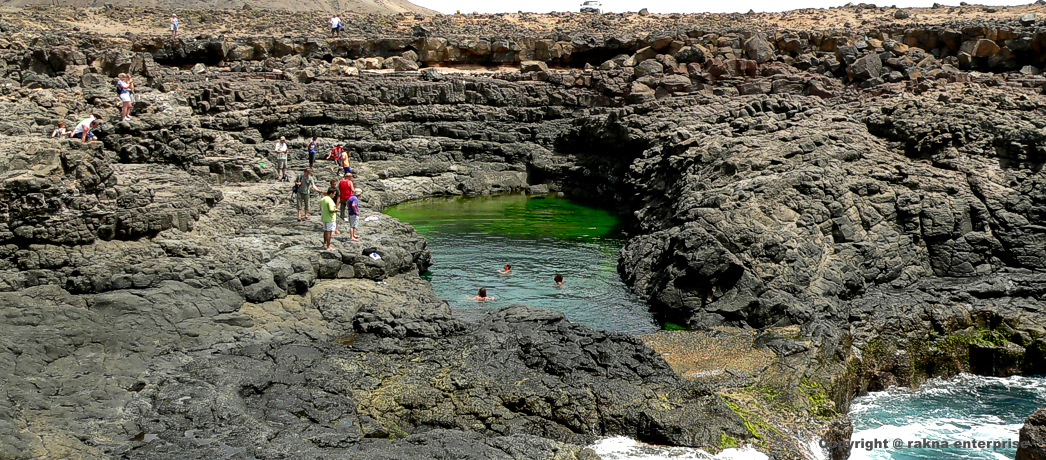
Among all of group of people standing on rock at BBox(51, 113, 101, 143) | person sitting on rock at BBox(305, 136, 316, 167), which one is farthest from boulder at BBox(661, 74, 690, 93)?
group of people standing on rock at BBox(51, 113, 101, 143)

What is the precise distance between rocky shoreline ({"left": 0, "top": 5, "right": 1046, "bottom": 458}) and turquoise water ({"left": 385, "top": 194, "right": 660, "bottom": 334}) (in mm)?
903

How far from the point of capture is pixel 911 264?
2234cm

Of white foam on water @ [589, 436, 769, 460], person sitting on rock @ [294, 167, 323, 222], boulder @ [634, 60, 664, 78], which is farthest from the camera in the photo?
boulder @ [634, 60, 664, 78]

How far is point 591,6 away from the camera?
59812mm

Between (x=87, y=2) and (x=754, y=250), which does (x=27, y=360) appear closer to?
(x=754, y=250)

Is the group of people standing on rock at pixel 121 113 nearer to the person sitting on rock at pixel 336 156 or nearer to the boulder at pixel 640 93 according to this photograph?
the person sitting on rock at pixel 336 156

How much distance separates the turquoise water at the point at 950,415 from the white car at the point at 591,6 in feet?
134

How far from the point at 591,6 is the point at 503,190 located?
2564cm

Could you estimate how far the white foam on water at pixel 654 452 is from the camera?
13195 mm

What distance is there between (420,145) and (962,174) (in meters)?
20.8

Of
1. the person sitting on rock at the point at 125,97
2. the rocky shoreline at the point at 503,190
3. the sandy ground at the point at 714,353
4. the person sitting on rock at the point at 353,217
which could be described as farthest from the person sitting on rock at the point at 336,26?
the sandy ground at the point at 714,353

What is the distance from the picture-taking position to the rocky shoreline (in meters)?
13.9

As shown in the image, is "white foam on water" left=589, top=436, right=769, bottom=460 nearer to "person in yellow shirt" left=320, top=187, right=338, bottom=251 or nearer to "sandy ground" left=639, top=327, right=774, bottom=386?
"sandy ground" left=639, top=327, right=774, bottom=386

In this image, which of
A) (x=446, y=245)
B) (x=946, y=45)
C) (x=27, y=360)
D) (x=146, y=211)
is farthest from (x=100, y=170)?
(x=946, y=45)
